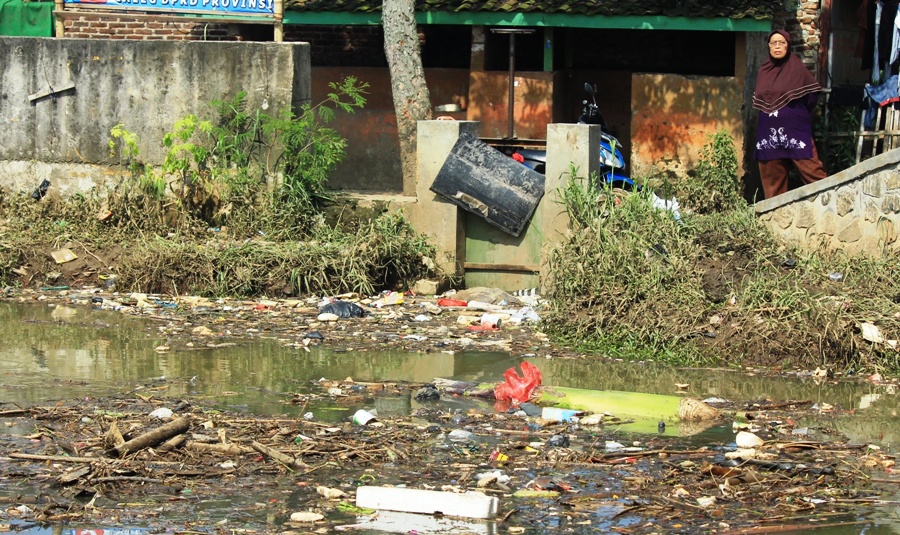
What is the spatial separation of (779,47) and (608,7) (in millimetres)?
2601

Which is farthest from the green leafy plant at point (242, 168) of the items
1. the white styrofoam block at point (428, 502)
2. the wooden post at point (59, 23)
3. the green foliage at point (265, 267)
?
the white styrofoam block at point (428, 502)

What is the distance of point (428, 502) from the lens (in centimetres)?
533

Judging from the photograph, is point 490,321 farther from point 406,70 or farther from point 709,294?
point 406,70

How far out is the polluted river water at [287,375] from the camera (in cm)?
707

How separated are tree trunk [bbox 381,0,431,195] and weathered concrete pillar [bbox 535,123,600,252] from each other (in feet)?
7.17

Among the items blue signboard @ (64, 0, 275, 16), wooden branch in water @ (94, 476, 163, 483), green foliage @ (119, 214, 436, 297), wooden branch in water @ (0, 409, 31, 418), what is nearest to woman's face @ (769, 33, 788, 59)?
green foliage @ (119, 214, 436, 297)

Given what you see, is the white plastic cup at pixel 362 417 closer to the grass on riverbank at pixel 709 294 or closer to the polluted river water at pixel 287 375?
the polluted river water at pixel 287 375

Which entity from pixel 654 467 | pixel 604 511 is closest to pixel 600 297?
pixel 654 467

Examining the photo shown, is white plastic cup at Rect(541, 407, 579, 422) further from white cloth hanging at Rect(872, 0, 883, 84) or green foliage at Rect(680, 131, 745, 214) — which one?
white cloth hanging at Rect(872, 0, 883, 84)

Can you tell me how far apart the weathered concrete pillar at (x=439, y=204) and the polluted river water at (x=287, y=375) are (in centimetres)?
238

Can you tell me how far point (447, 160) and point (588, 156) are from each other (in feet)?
4.15

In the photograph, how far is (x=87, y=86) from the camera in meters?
11.9

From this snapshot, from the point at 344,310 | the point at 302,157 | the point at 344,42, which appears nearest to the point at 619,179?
the point at 302,157

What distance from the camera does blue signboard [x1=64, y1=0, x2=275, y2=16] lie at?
1204cm
